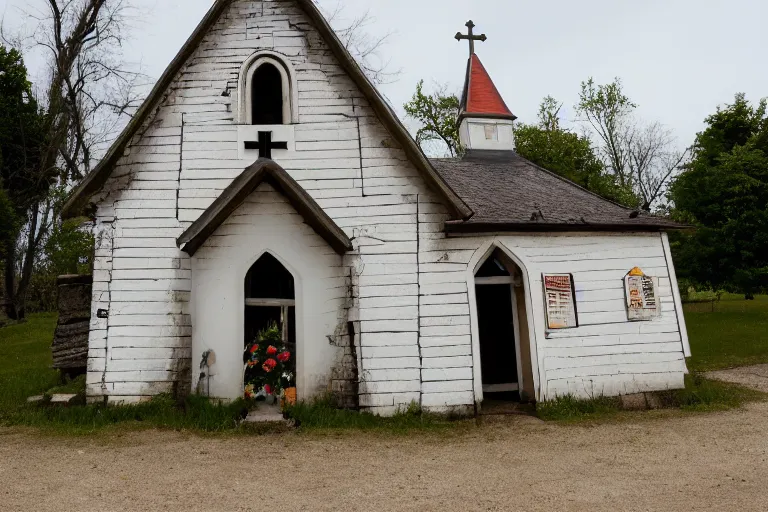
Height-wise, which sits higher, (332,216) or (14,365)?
(332,216)

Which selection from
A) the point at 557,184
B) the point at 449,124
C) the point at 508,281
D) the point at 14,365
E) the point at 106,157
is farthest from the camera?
the point at 449,124

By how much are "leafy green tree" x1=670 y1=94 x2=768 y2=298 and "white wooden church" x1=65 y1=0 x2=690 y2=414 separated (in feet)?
41.0

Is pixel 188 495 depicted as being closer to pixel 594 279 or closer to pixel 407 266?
pixel 407 266

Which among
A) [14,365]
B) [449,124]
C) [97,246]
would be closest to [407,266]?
[97,246]

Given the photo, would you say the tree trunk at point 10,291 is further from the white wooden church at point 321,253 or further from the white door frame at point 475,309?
the white door frame at point 475,309

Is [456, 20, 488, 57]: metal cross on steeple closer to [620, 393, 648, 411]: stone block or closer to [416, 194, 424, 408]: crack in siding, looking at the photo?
[416, 194, 424, 408]: crack in siding

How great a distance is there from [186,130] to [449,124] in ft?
73.4

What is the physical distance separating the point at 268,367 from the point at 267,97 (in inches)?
197

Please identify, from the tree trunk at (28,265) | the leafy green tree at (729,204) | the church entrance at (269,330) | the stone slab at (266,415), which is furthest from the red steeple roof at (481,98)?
the tree trunk at (28,265)

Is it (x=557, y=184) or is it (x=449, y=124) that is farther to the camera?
(x=449, y=124)

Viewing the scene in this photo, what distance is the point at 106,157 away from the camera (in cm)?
845

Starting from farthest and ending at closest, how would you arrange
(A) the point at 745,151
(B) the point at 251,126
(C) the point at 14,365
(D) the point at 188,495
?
(A) the point at 745,151 < (C) the point at 14,365 < (B) the point at 251,126 < (D) the point at 188,495

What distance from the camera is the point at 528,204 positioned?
33.3 feet

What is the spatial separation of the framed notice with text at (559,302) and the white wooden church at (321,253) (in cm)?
3
